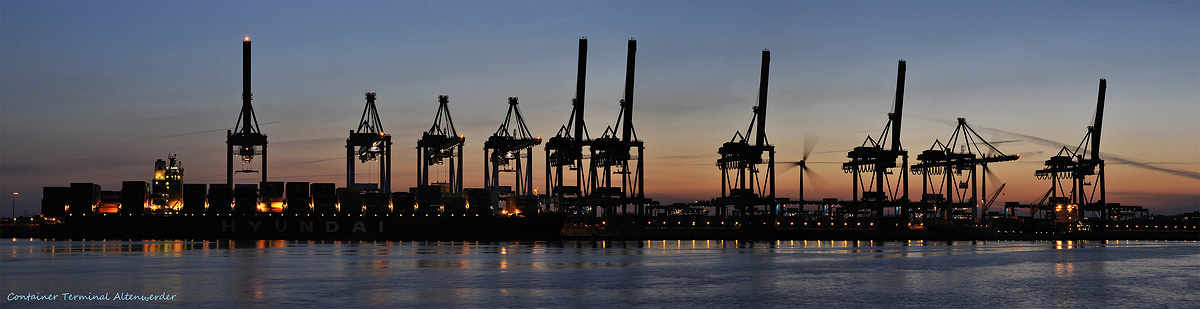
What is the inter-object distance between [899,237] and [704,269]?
11742cm

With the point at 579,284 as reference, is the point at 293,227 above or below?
below

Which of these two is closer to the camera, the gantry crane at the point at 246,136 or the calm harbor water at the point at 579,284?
the calm harbor water at the point at 579,284

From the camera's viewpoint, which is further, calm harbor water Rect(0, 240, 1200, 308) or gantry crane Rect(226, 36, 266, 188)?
gantry crane Rect(226, 36, 266, 188)

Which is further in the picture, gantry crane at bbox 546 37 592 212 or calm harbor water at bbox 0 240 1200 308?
gantry crane at bbox 546 37 592 212

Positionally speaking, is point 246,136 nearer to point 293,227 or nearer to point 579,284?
point 293,227

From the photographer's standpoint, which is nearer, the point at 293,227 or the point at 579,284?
the point at 579,284

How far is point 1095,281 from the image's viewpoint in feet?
136

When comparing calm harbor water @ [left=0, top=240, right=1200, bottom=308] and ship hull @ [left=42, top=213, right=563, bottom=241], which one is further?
ship hull @ [left=42, top=213, right=563, bottom=241]

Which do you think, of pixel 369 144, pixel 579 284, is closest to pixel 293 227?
pixel 369 144

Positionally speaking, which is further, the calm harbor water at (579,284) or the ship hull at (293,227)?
the ship hull at (293,227)

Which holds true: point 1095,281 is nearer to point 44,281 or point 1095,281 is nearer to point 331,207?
point 44,281

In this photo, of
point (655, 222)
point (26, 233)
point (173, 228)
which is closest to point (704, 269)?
point (173, 228)

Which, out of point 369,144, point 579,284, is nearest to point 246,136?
point 369,144

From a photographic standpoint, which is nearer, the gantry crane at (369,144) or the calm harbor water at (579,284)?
the calm harbor water at (579,284)
